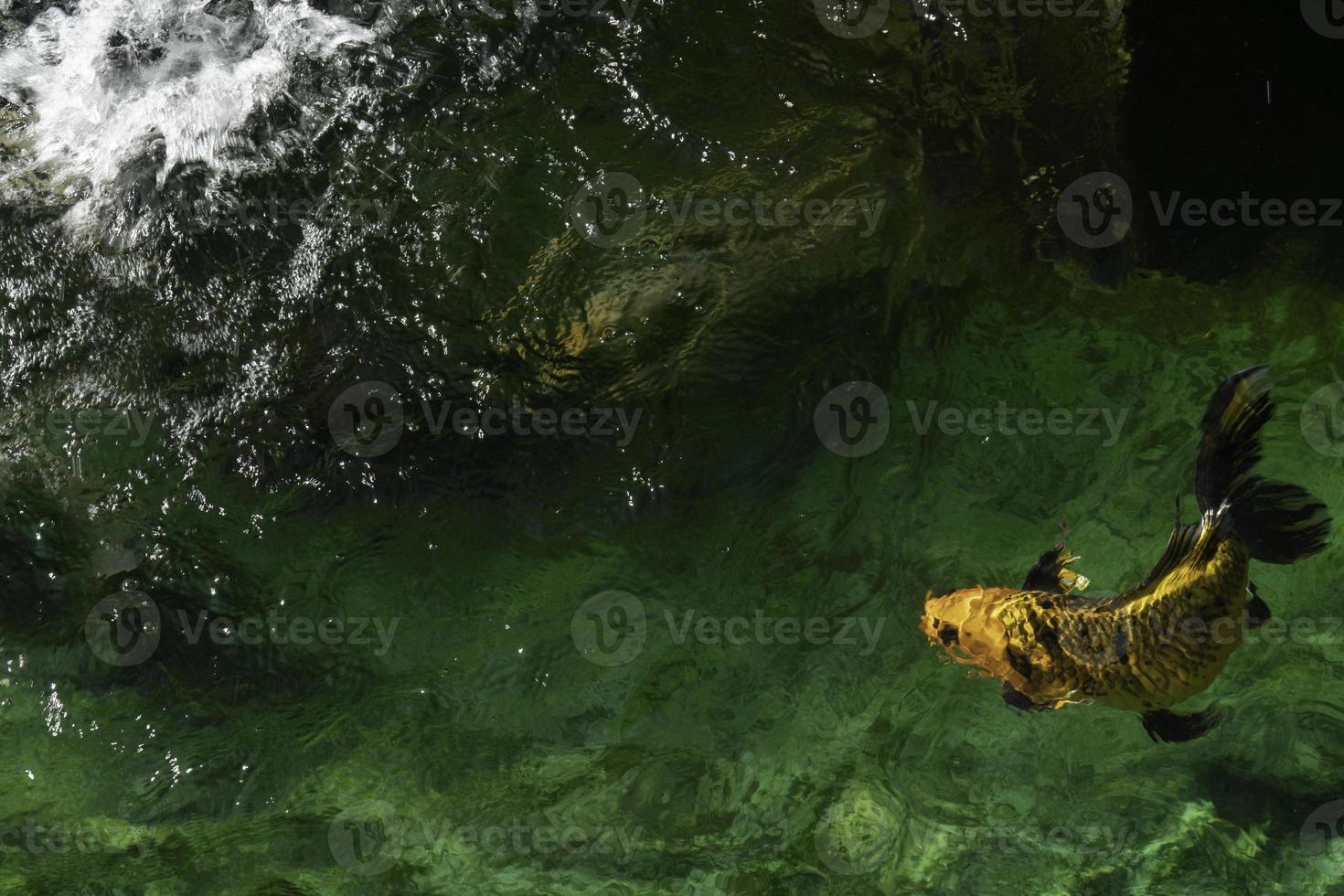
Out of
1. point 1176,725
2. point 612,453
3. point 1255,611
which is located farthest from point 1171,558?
point 612,453

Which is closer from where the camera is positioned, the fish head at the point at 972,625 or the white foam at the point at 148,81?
the fish head at the point at 972,625

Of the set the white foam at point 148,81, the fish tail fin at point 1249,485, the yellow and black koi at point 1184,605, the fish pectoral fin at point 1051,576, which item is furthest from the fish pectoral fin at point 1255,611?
the white foam at point 148,81

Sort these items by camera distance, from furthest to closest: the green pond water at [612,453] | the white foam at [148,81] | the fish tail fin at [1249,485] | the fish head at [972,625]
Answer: the white foam at [148,81] < the green pond water at [612,453] < the fish head at [972,625] < the fish tail fin at [1249,485]

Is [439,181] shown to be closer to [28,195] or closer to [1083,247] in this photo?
[28,195]

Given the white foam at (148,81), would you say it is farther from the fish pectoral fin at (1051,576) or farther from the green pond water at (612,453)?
the fish pectoral fin at (1051,576)

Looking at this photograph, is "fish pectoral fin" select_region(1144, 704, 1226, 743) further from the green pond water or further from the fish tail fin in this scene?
the fish tail fin

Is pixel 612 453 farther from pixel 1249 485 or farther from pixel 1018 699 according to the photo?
pixel 1249 485

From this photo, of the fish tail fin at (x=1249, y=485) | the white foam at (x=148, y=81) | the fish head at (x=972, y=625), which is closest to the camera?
the fish tail fin at (x=1249, y=485)
